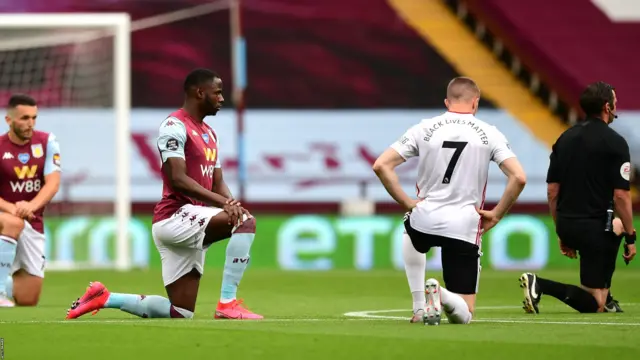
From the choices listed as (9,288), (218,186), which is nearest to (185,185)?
(218,186)

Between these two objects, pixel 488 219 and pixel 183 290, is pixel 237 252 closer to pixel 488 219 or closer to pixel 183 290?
pixel 183 290

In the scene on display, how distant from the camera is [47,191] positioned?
12.3 metres

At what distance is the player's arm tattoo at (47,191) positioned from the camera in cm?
1225

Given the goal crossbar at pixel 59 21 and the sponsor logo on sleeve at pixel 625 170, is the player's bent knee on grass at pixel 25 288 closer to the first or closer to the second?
the sponsor logo on sleeve at pixel 625 170

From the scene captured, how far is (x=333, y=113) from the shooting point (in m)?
29.3

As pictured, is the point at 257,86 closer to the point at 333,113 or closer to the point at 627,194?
the point at 333,113

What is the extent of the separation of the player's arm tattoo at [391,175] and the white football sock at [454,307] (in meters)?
0.60

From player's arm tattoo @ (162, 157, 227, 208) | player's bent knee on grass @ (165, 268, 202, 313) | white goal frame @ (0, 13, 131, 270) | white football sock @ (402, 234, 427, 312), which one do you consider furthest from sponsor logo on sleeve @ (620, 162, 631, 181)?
white goal frame @ (0, 13, 131, 270)

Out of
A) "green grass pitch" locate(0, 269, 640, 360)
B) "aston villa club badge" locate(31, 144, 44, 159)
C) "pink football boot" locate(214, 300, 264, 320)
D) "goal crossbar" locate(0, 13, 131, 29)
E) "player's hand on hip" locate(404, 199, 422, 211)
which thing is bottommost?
"green grass pitch" locate(0, 269, 640, 360)

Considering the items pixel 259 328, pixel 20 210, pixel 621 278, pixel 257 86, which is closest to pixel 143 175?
pixel 257 86

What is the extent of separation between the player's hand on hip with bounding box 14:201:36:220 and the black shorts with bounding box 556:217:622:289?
15.4 feet

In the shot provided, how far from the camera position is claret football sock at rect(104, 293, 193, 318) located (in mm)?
9477

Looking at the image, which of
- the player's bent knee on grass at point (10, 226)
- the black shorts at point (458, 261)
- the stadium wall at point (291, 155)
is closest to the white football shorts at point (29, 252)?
the player's bent knee on grass at point (10, 226)

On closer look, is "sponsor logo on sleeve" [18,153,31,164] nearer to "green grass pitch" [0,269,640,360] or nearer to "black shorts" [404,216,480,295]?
"green grass pitch" [0,269,640,360]
